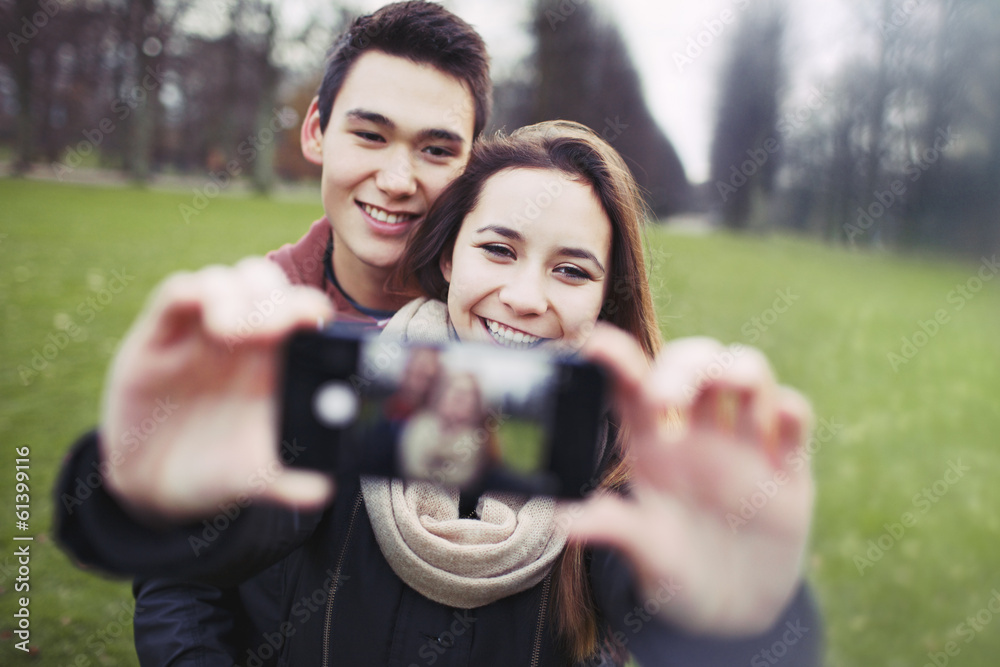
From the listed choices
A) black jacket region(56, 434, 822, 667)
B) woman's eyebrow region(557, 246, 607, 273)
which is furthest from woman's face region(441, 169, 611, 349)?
black jacket region(56, 434, 822, 667)

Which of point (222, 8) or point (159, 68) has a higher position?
point (222, 8)

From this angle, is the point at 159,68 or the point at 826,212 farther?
the point at 826,212

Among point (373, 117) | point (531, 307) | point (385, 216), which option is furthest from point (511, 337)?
point (373, 117)

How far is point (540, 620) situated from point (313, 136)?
2504 mm

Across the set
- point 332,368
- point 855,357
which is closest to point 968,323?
point 855,357

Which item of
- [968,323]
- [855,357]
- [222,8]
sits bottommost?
[968,323]

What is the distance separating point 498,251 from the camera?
1807mm

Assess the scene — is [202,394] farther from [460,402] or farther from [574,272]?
[574,272]

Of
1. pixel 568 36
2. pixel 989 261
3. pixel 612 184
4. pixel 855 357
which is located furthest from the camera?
pixel 568 36

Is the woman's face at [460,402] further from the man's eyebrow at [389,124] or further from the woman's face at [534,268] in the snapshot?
the man's eyebrow at [389,124]

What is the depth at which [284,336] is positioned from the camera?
1085 millimetres

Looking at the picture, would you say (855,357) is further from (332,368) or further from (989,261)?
(989,261)

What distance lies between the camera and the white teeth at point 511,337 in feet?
5.66

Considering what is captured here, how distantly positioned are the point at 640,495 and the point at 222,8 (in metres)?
28.0
